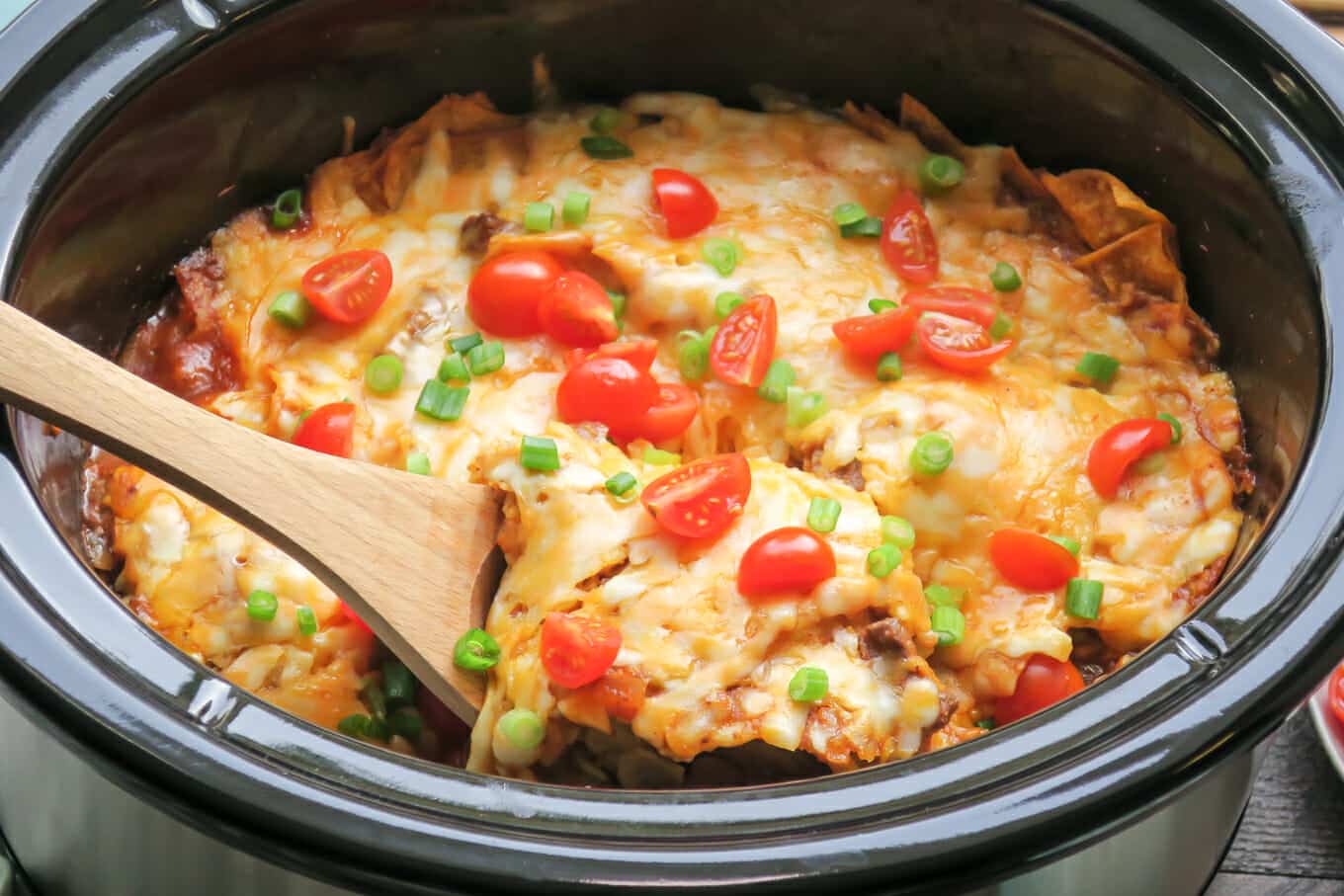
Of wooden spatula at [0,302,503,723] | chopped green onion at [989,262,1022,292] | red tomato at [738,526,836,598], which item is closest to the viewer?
wooden spatula at [0,302,503,723]

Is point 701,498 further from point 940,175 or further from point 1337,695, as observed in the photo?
point 1337,695

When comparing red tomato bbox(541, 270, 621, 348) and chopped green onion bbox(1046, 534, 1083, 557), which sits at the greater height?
red tomato bbox(541, 270, 621, 348)

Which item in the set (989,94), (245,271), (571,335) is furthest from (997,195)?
(245,271)

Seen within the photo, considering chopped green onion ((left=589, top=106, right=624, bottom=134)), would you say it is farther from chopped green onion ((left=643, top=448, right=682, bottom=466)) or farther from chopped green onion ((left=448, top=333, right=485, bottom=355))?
chopped green onion ((left=643, top=448, right=682, bottom=466))

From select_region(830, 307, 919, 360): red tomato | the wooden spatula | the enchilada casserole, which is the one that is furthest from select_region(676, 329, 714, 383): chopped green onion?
the wooden spatula

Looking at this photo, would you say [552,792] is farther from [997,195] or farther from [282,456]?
[997,195]

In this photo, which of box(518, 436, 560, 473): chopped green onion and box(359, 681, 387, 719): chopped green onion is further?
box(359, 681, 387, 719): chopped green onion
